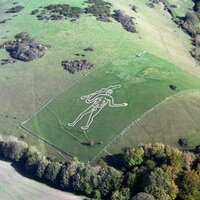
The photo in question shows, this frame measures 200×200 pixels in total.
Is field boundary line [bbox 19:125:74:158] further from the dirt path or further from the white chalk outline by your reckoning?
the dirt path

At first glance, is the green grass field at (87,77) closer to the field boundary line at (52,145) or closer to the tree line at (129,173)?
the field boundary line at (52,145)

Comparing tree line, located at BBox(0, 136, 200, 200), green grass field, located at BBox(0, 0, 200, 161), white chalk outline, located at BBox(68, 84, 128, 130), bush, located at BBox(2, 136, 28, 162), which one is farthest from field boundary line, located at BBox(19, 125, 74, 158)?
white chalk outline, located at BBox(68, 84, 128, 130)

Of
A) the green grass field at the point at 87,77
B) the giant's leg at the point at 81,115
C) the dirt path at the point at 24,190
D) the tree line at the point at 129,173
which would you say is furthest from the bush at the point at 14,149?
the giant's leg at the point at 81,115

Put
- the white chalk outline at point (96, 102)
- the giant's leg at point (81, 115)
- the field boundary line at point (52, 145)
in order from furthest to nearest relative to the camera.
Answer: the white chalk outline at point (96, 102), the giant's leg at point (81, 115), the field boundary line at point (52, 145)

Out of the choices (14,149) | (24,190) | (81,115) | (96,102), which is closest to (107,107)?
(96,102)

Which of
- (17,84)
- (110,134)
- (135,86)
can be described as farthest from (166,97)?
(17,84)

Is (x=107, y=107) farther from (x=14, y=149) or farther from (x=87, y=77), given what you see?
(x=14, y=149)

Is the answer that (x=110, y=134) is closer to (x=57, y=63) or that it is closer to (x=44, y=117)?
(x=44, y=117)
